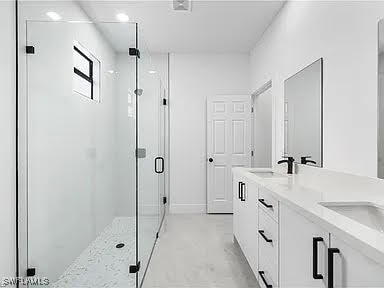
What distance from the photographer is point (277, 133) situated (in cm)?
399

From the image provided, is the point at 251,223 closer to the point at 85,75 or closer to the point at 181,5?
the point at 85,75

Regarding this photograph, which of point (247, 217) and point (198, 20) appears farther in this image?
point (198, 20)

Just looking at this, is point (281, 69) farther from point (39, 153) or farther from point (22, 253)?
point (22, 253)

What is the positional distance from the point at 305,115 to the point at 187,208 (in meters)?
3.02

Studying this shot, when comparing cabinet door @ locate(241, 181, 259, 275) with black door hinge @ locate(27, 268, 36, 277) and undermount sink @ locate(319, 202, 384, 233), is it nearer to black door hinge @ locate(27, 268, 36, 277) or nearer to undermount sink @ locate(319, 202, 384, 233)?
undermount sink @ locate(319, 202, 384, 233)

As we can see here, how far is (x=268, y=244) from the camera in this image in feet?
7.04

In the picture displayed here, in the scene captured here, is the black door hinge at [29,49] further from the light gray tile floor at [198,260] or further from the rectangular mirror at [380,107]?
the rectangular mirror at [380,107]

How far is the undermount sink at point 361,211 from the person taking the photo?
160 centimetres

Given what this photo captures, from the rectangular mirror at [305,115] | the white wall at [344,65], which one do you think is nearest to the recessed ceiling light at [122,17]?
the white wall at [344,65]

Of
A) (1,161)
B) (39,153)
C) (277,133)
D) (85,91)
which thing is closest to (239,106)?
(277,133)

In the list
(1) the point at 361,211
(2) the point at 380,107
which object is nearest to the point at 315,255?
(1) the point at 361,211

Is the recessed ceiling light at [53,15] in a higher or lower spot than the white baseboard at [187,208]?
higher

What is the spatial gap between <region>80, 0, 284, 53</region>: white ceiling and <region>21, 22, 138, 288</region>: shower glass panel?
4.12 ft

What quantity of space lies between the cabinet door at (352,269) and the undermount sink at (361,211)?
461 millimetres
